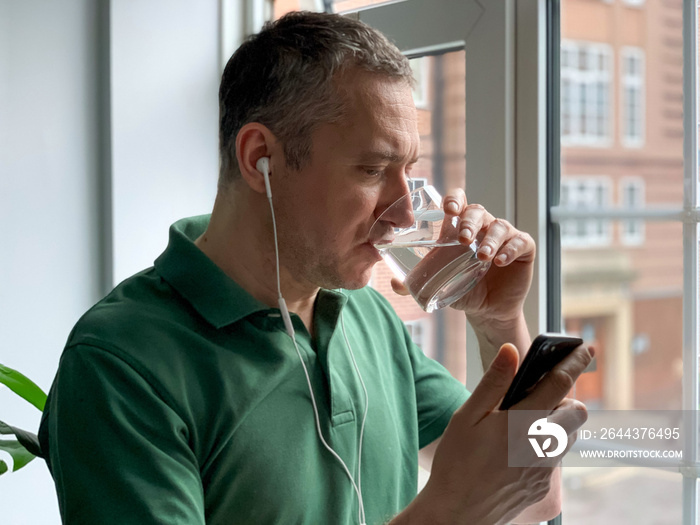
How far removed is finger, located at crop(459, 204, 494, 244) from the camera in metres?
1.08

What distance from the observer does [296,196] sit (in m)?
1.13

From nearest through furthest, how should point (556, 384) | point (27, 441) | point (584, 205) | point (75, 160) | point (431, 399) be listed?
1. point (556, 384)
2. point (27, 441)
3. point (431, 399)
4. point (584, 205)
5. point (75, 160)

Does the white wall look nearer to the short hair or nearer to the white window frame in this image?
the short hair

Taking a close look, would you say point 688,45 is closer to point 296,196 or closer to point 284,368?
point 296,196

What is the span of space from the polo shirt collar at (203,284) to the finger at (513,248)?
0.38 m

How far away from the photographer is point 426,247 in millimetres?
1146

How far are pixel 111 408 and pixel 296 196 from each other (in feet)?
1.41

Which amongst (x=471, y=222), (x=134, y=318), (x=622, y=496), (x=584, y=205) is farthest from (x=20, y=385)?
(x=622, y=496)

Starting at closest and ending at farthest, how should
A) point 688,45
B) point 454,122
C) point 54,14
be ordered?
point 688,45 → point 454,122 → point 54,14

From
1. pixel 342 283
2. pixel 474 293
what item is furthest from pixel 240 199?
pixel 474 293

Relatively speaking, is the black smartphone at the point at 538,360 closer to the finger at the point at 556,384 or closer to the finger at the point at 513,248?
the finger at the point at 556,384

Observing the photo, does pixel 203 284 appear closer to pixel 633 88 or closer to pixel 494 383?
pixel 494 383

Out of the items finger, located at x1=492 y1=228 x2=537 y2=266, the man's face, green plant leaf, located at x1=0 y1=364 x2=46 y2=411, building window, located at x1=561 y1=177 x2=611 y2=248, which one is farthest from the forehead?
green plant leaf, located at x1=0 y1=364 x2=46 y2=411

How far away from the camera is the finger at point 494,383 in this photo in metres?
0.89
